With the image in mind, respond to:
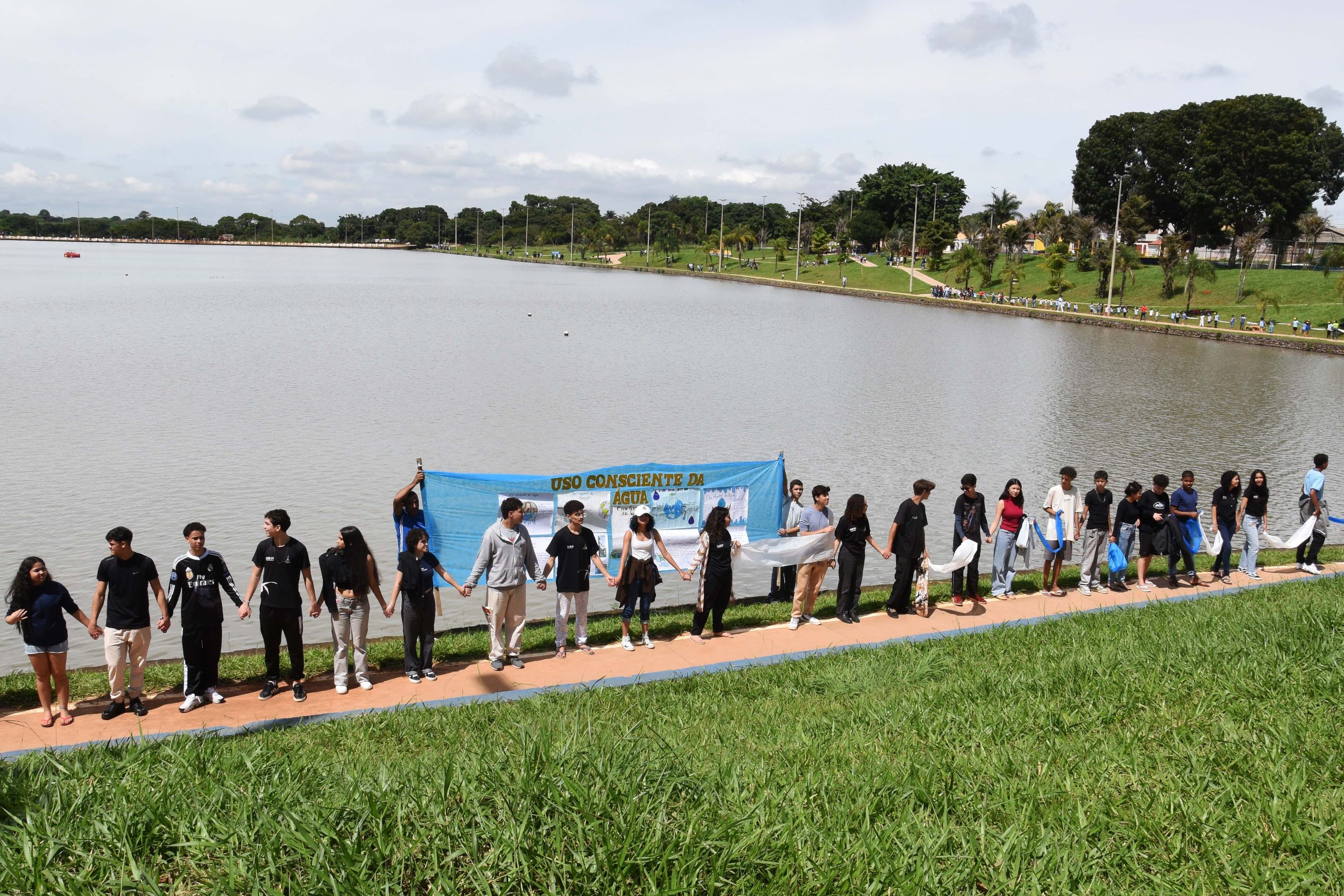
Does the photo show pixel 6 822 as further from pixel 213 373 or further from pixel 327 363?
pixel 327 363

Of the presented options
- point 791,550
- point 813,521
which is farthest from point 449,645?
point 813,521

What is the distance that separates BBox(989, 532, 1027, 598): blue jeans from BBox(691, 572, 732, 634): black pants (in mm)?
3931

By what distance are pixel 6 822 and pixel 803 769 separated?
4245 millimetres

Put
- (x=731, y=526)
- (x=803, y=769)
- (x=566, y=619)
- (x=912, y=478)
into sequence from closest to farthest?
(x=803, y=769) → (x=566, y=619) → (x=731, y=526) → (x=912, y=478)

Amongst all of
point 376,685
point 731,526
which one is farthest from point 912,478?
point 376,685

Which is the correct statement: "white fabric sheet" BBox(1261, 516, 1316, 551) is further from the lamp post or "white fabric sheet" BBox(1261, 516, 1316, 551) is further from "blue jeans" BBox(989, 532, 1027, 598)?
the lamp post

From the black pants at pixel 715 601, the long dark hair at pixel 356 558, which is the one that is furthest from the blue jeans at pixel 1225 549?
the long dark hair at pixel 356 558

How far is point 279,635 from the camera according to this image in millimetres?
9117

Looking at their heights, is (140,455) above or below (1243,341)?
below

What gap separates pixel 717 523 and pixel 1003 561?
4.36 meters

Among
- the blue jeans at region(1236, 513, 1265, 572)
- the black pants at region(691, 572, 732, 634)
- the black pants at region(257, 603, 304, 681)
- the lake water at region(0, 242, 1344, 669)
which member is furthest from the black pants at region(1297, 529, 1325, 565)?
the black pants at region(257, 603, 304, 681)

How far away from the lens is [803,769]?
609 cm

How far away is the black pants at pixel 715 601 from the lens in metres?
10.8

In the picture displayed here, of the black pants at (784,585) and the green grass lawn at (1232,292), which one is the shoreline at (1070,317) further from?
the black pants at (784,585)
